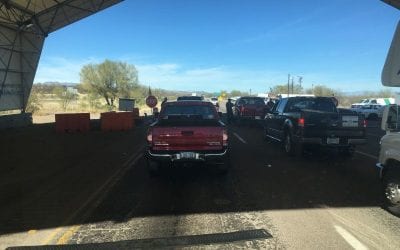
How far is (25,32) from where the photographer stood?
26.3m

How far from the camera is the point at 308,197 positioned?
7.99 metres

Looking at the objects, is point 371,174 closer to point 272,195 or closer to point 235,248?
point 272,195

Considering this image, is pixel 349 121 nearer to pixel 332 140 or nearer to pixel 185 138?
pixel 332 140

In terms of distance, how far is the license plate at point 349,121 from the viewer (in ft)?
40.8

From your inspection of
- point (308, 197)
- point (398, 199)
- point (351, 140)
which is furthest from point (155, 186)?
point (351, 140)

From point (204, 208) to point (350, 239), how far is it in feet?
8.09

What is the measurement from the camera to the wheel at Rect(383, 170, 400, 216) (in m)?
6.78

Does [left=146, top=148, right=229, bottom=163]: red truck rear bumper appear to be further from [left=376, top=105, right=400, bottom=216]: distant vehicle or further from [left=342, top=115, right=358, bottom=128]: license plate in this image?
[left=342, top=115, right=358, bottom=128]: license plate

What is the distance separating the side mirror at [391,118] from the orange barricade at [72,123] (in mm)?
18594

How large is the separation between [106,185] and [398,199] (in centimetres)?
551

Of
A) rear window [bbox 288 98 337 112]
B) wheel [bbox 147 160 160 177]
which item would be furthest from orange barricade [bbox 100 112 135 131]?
wheel [bbox 147 160 160 177]

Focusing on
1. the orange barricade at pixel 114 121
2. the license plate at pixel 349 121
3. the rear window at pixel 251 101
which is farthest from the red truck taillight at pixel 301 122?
the rear window at pixel 251 101

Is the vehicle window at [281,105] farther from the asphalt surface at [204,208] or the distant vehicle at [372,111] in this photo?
the distant vehicle at [372,111]

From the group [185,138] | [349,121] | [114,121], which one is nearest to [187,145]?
[185,138]
